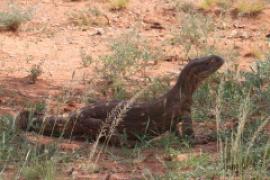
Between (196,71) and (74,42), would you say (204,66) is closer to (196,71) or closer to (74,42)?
(196,71)

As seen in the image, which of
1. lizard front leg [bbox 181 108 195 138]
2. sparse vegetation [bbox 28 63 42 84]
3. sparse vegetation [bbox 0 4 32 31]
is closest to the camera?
lizard front leg [bbox 181 108 195 138]

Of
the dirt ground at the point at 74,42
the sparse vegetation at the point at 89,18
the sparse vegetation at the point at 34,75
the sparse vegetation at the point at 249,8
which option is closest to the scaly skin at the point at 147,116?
the dirt ground at the point at 74,42

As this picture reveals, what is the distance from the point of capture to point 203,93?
810 centimetres

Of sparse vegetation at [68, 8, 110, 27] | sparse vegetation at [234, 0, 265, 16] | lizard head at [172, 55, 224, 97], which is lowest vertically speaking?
sparse vegetation at [68, 8, 110, 27]

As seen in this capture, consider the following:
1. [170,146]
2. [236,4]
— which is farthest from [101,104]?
[236,4]

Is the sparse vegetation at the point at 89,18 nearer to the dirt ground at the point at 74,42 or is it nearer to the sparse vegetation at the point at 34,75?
the dirt ground at the point at 74,42

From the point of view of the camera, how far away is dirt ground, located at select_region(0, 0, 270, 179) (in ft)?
29.1

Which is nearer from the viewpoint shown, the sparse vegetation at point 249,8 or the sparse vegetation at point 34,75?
the sparse vegetation at point 34,75

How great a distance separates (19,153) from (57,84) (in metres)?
3.46

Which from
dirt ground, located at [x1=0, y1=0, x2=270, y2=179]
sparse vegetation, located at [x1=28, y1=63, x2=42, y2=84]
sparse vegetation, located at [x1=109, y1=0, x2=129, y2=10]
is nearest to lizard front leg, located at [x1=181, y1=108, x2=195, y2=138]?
dirt ground, located at [x1=0, y1=0, x2=270, y2=179]

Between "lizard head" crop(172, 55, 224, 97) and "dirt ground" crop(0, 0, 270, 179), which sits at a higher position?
"lizard head" crop(172, 55, 224, 97)

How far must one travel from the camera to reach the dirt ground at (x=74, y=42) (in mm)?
8883

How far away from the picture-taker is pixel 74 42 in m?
12.2

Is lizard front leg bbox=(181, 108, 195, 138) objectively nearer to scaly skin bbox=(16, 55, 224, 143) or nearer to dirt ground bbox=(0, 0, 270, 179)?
scaly skin bbox=(16, 55, 224, 143)
